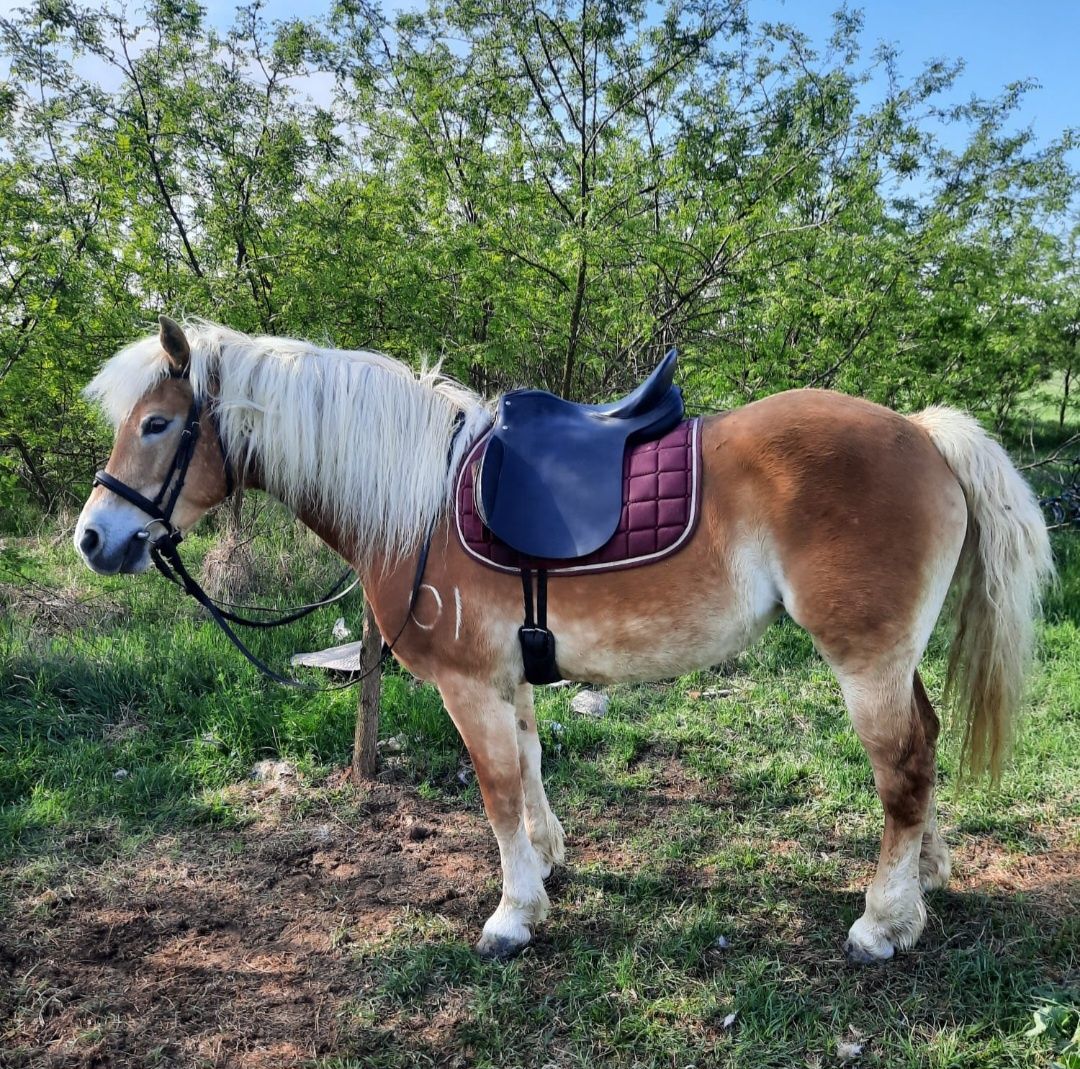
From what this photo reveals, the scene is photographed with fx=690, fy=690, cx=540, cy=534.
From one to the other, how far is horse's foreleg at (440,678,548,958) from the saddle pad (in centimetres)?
47

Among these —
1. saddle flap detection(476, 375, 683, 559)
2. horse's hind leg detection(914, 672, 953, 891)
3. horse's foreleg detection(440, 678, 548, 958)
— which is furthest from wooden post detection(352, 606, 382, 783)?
horse's hind leg detection(914, 672, 953, 891)

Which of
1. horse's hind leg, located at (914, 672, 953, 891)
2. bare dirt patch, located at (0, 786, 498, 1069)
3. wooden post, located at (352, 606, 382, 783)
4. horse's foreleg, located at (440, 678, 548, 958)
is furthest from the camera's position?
wooden post, located at (352, 606, 382, 783)

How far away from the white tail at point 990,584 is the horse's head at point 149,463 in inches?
90.8

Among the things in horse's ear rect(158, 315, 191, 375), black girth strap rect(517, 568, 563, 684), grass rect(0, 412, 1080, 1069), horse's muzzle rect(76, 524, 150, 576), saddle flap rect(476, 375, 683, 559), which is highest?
horse's ear rect(158, 315, 191, 375)

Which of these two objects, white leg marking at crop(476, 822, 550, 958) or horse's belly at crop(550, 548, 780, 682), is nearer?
horse's belly at crop(550, 548, 780, 682)

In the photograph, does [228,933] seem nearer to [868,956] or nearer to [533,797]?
[533,797]

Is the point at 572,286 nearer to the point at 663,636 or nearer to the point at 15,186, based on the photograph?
the point at 663,636

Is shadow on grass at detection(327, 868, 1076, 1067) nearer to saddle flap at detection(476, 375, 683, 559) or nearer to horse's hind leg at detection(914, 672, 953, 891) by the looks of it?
horse's hind leg at detection(914, 672, 953, 891)

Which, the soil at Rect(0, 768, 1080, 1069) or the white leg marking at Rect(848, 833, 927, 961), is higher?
the white leg marking at Rect(848, 833, 927, 961)

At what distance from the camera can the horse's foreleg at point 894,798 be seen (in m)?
2.05

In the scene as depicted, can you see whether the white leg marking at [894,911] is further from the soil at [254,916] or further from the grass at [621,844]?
the soil at [254,916]

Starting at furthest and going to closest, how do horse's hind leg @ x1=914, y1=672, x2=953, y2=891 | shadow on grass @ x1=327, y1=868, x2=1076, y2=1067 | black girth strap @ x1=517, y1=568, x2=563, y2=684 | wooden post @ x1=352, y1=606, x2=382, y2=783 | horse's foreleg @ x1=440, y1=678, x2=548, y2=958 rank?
1. wooden post @ x1=352, y1=606, x2=382, y2=783
2. horse's hind leg @ x1=914, y1=672, x2=953, y2=891
3. horse's foreleg @ x1=440, y1=678, x2=548, y2=958
4. black girth strap @ x1=517, y1=568, x2=563, y2=684
5. shadow on grass @ x1=327, y1=868, x2=1076, y2=1067

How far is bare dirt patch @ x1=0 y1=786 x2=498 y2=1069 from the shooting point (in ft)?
6.61

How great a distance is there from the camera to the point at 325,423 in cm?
221
